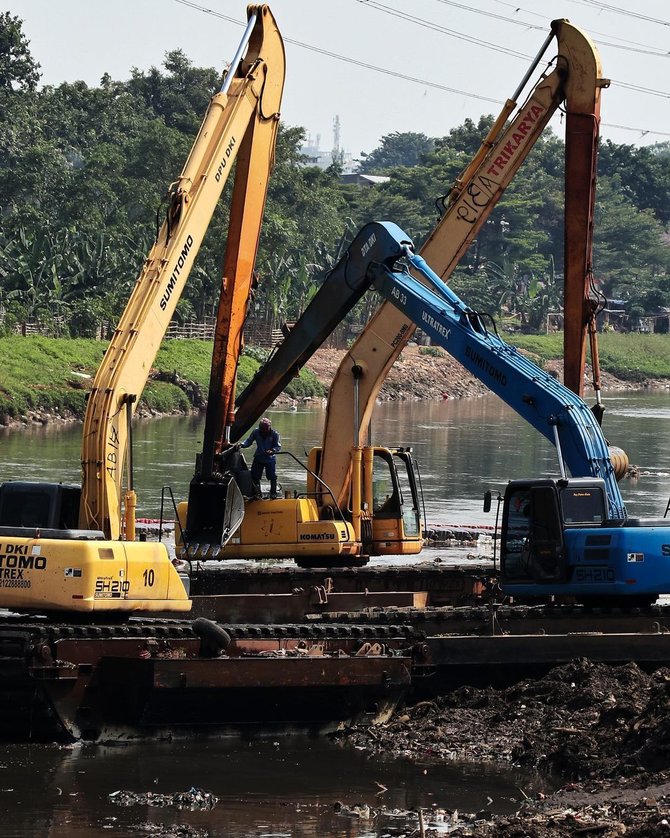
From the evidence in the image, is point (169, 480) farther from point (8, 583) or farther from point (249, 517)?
point (8, 583)

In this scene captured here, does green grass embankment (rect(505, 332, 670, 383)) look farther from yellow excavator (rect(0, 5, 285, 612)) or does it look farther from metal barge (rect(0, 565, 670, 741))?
metal barge (rect(0, 565, 670, 741))

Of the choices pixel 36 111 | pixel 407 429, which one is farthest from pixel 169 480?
pixel 36 111

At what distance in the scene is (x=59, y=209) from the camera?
338ft

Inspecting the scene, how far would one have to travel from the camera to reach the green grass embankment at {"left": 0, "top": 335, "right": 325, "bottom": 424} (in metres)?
68.6

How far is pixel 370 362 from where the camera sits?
2736cm

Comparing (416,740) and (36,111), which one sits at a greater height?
(36,111)

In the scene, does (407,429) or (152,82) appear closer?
(407,429)

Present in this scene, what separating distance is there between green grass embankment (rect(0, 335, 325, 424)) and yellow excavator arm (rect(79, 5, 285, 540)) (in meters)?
42.7

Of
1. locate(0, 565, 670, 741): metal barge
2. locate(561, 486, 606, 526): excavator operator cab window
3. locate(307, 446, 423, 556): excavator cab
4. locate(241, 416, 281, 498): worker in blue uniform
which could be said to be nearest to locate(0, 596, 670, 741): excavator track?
locate(0, 565, 670, 741): metal barge

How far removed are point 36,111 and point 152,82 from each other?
70.7 feet

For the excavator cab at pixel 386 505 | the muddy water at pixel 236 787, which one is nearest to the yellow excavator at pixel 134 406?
the muddy water at pixel 236 787

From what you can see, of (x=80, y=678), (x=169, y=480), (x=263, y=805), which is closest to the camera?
(x=263, y=805)

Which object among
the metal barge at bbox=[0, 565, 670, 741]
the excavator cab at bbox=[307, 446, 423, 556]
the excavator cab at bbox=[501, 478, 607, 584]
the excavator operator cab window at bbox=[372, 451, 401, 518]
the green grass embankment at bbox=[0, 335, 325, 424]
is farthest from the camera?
the green grass embankment at bbox=[0, 335, 325, 424]

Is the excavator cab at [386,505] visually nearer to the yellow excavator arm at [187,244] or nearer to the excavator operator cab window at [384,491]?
the excavator operator cab window at [384,491]
